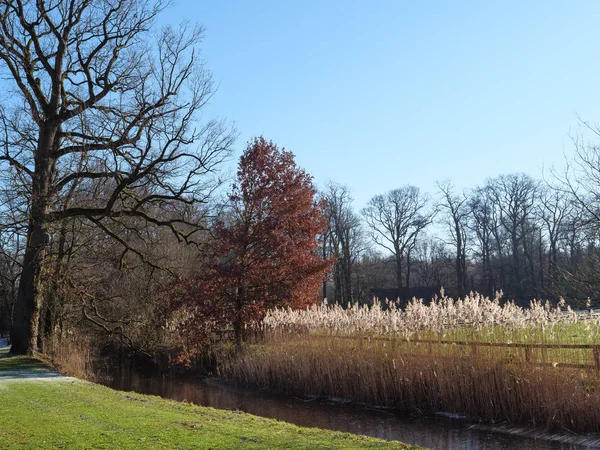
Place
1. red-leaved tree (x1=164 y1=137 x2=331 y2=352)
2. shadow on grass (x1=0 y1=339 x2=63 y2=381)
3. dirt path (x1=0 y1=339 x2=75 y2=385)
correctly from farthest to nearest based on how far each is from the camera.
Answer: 1. red-leaved tree (x1=164 y1=137 x2=331 y2=352)
2. shadow on grass (x1=0 y1=339 x2=63 y2=381)
3. dirt path (x1=0 y1=339 x2=75 y2=385)

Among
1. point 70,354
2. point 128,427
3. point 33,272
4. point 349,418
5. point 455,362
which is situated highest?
point 33,272

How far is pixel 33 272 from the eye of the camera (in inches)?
664

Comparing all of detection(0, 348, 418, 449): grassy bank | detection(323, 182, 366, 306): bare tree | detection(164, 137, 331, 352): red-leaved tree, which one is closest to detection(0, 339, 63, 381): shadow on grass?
detection(0, 348, 418, 449): grassy bank

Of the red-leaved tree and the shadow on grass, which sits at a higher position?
the red-leaved tree

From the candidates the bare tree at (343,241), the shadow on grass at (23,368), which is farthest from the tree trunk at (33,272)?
the bare tree at (343,241)

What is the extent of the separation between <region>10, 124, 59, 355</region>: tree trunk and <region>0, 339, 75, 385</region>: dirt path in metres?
1.05

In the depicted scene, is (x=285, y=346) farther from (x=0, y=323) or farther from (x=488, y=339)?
(x=0, y=323)

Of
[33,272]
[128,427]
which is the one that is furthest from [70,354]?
[128,427]

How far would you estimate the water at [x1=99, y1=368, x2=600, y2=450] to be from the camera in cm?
865

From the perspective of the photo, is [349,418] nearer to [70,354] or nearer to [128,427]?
[128,427]

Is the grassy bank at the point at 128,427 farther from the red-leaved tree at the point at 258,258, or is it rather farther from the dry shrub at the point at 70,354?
the red-leaved tree at the point at 258,258

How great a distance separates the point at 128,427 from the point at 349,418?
212 inches

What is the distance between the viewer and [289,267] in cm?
1838

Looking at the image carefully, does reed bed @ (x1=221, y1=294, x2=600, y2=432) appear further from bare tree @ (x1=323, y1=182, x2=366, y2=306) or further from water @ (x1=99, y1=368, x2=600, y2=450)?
bare tree @ (x1=323, y1=182, x2=366, y2=306)
